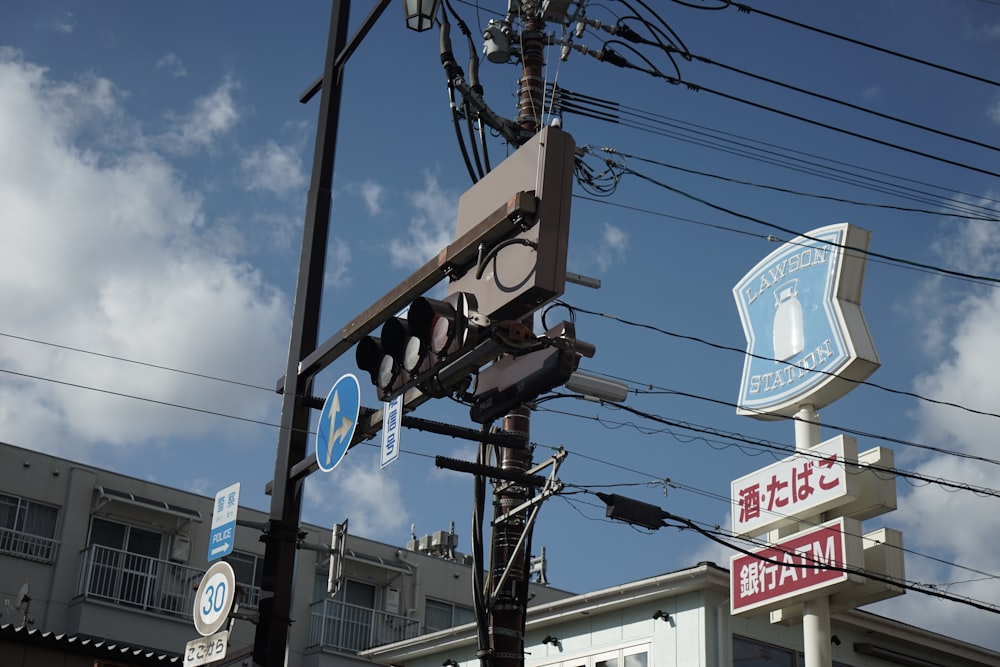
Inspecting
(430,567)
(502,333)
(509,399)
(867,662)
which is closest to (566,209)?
(502,333)

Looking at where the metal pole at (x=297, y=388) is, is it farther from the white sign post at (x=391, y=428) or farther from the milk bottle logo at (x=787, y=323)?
the milk bottle logo at (x=787, y=323)

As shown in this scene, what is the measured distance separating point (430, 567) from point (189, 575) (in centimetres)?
797

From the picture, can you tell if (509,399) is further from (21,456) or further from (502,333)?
(21,456)

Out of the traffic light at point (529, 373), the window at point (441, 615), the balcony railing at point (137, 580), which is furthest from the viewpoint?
the window at point (441, 615)

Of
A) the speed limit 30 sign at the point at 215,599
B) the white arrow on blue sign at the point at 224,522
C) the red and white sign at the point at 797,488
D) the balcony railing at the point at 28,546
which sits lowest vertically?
the speed limit 30 sign at the point at 215,599

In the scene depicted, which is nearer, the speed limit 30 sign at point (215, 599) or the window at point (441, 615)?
the speed limit 30 sign at point (215, 599)

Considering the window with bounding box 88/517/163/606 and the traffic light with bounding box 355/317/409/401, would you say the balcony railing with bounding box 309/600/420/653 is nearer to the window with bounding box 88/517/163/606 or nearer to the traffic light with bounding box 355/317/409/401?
the window with bounding box 88/517/163/606

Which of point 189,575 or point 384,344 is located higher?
point 189,575

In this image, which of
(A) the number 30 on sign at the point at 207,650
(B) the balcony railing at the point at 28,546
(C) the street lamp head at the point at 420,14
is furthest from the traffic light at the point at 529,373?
(B) the balcony railing at the point at 28,546

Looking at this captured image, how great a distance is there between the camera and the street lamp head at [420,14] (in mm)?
11414

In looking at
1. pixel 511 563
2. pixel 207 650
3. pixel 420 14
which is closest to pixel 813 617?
pixel 511 563

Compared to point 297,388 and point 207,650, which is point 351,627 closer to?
point 297,388

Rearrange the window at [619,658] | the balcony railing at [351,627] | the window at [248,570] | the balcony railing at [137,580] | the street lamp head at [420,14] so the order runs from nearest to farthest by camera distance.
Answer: the street lamp head at [420,14] < the window at [619,658] < the balcony railing at [137,580] < the window at [248,570] < the balcony railing at [351,627]

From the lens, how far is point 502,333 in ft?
28.8
